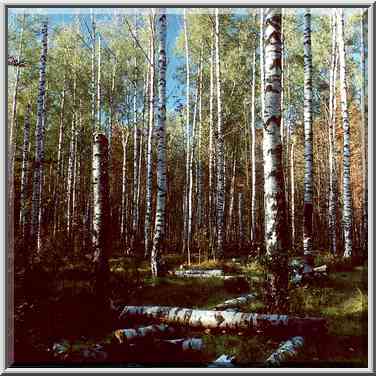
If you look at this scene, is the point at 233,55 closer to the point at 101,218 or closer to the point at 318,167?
the point at 318,167

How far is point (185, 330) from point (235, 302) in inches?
39.9

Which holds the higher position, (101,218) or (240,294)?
(101,218)

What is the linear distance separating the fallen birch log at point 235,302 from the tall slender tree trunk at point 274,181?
58cm

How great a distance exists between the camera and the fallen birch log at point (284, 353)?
224 inches

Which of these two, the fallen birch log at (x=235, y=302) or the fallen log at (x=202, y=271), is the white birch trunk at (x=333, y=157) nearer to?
the fallen log at (x=202, y=271)

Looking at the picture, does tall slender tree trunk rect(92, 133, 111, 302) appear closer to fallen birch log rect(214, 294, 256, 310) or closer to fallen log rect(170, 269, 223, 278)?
fallen birch log rect(214, 294, 256, 310)

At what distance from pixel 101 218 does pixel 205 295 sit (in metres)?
2.20

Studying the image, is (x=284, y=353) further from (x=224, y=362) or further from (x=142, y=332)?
(x=142, y=332)

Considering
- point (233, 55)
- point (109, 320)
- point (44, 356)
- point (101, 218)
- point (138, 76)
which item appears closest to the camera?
point (44, 356)

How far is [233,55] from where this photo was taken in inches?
667

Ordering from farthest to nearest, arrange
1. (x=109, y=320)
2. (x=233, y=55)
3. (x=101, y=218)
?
(x=233, y=55) < (x=101, y=218) < (x=109, y=320)

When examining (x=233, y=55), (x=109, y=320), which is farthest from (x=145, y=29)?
(x=109, y=320)

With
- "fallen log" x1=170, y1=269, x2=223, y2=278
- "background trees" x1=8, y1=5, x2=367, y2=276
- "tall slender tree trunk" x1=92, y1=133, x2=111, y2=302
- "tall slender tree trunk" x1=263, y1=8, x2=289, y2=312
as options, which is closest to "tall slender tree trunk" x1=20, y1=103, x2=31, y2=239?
"background trees" x1=8, y1=5, x2=367, y2=276

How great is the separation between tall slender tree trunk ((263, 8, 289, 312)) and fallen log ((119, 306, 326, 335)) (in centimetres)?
33
